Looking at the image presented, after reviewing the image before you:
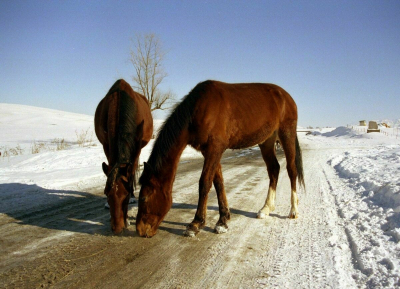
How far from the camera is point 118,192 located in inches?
141

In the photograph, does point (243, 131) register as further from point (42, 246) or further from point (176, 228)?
point (42, 246)

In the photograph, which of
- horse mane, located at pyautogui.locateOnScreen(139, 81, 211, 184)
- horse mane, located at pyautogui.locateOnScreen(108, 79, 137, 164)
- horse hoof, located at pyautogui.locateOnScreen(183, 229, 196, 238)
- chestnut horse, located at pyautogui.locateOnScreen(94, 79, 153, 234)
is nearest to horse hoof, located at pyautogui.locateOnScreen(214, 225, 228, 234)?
horse hoof, located at pyautogui.locateOnScreen(183, 229, 196, 238)

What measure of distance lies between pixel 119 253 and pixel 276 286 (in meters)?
1.84

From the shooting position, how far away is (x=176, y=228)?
13.4 ft

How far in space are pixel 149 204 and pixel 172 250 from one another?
0.68 m

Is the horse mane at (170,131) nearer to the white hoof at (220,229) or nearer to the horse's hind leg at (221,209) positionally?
the horse's hind leg at (221,209)

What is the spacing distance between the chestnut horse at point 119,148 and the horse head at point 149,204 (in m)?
0.23

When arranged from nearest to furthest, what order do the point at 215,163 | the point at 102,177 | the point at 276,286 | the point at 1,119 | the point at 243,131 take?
the point at 276,286
the point at 215,163
the point at 243,131
the point at 102,177
the point at 1,119

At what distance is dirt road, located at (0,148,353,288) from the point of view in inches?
103

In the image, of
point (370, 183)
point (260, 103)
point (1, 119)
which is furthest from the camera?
point (1, 119)

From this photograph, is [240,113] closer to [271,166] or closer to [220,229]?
[271,166]

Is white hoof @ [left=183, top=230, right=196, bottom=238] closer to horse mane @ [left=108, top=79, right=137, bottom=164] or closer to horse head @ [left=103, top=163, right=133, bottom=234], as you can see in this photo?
horse head @ [left=103, top=163, right=133, bottom=234]

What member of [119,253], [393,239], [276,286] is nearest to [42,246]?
[119,253]

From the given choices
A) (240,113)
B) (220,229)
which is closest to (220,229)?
(220,229)
